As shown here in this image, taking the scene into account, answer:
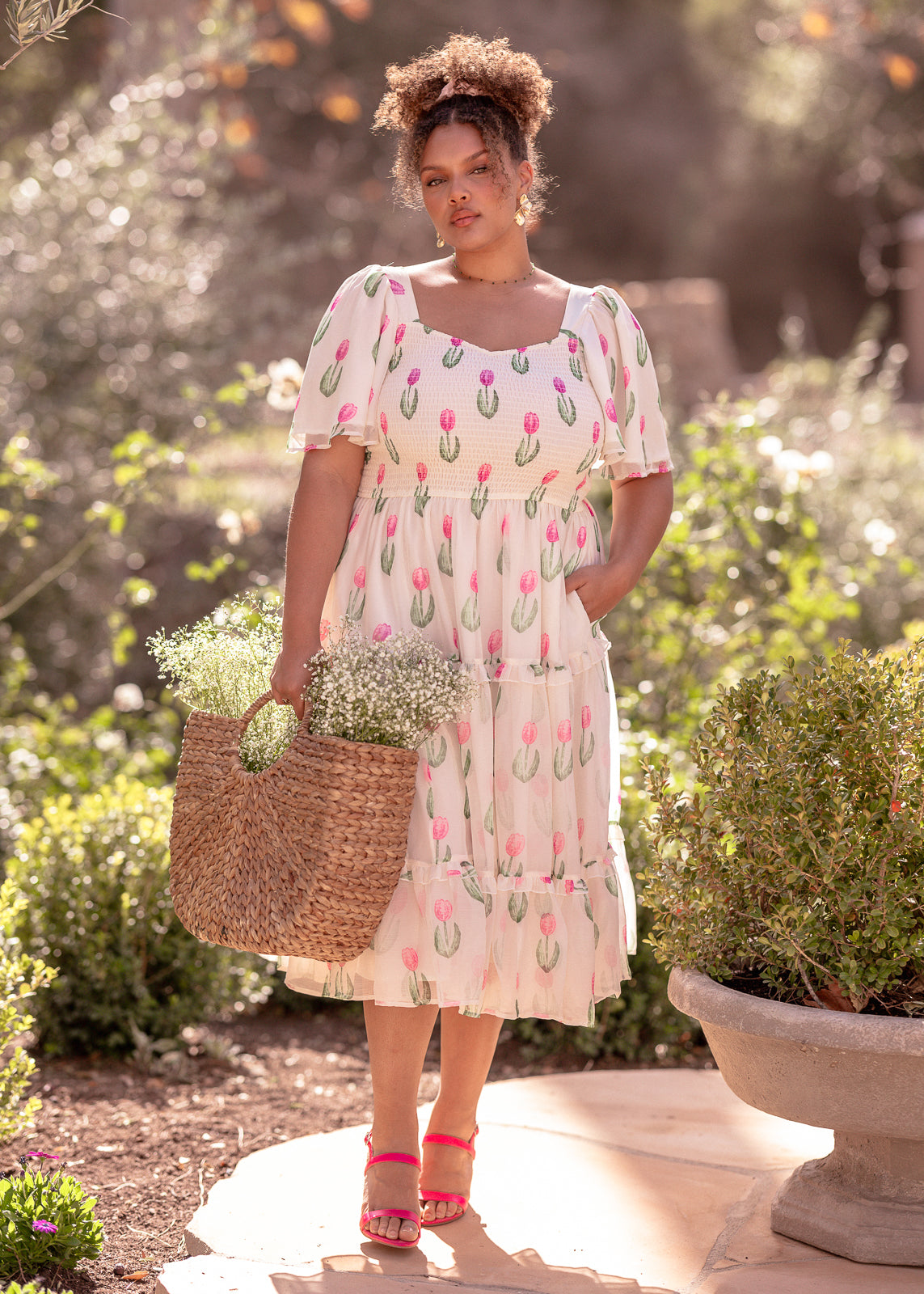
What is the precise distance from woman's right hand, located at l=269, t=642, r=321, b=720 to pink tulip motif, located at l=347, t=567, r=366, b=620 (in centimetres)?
10

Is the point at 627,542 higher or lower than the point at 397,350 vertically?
lower

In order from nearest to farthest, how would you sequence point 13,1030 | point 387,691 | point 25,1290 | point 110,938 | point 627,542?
point 25,1290, point 387,691, point 627,542, point 13,1030, point 110,938

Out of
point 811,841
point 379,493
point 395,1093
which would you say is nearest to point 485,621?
point 379,493

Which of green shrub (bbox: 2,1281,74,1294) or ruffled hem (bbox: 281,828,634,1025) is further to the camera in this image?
ruffled hem (bbox: 281,828,634,1025)

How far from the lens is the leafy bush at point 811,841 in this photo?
189cm

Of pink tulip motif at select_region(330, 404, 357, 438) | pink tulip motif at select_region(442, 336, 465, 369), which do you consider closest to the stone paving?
pink tulip motif at select_region(330, 404, 357, 438)

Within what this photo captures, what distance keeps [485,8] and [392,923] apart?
41.4 ft

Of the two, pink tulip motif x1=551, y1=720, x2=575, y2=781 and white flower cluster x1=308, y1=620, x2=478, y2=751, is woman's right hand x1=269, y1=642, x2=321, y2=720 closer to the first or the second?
white flower cluster x1=308, y1=620, x2=478, y2=751

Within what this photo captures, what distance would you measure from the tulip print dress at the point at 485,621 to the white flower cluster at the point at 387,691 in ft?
0.32

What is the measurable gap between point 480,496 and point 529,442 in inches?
4.6

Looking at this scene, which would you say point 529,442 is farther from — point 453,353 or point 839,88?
point 839,88

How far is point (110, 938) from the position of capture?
3.09 metres

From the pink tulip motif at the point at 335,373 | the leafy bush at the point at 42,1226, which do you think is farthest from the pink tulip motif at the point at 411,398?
the leafy bush at the point at 42,1226

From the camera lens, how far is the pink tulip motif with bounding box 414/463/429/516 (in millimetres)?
2150
